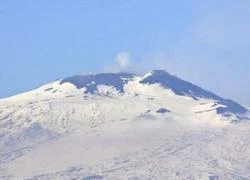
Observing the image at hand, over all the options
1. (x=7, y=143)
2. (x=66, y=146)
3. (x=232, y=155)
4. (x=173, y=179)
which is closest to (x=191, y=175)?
(x=173, y=179)

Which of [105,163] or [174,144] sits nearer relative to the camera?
[105,163]

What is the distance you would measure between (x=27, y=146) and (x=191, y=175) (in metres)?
39.7

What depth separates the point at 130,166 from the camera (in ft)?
598

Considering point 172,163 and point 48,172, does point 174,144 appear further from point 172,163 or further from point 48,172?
point 48,172

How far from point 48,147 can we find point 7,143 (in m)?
9.34

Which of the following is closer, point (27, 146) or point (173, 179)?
point (173, 179)

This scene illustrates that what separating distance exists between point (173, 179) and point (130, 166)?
11.4m

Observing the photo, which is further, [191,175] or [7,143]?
[7,143]

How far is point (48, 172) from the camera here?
178 m

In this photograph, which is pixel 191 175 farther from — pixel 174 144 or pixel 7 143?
pixel 7 143

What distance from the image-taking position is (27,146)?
196 meters

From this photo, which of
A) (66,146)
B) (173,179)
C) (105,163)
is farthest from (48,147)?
(173,179)

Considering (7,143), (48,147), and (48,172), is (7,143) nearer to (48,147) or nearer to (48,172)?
(48,147)

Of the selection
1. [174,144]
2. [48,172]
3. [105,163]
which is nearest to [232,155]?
[174,144]
